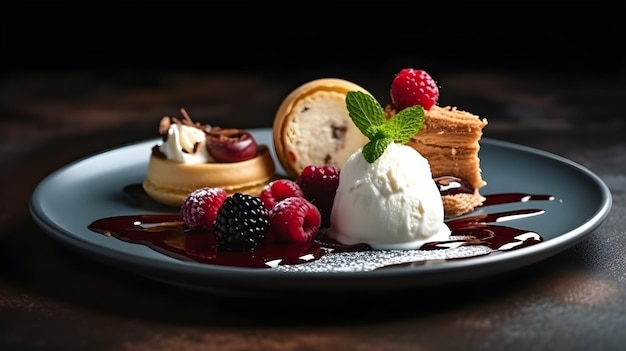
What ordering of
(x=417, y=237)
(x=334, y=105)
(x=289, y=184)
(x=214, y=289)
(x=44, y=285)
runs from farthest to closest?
(x=334, y=105)
(x=289, y=184)
(x=417, y=237)
(x=44, y=285)
(x=214, y=289)

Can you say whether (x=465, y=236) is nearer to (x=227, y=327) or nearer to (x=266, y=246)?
(x=266, y=246)

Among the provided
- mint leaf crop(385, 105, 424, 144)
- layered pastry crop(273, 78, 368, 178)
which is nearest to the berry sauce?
mint leaf crop(385, 105, 424, 144)

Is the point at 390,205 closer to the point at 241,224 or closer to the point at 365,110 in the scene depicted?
the point at 365,110

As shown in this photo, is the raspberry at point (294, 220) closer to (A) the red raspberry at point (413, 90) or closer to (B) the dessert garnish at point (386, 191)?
(B) the dessert garnish at point (386, 191)

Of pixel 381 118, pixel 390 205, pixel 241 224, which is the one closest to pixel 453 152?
pixel 381 118

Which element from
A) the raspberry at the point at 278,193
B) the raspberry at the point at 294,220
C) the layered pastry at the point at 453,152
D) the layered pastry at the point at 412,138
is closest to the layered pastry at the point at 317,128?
the layered pastry at the point at 412,138

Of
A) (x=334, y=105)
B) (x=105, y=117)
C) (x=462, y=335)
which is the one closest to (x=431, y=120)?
(x=334, y=105)
